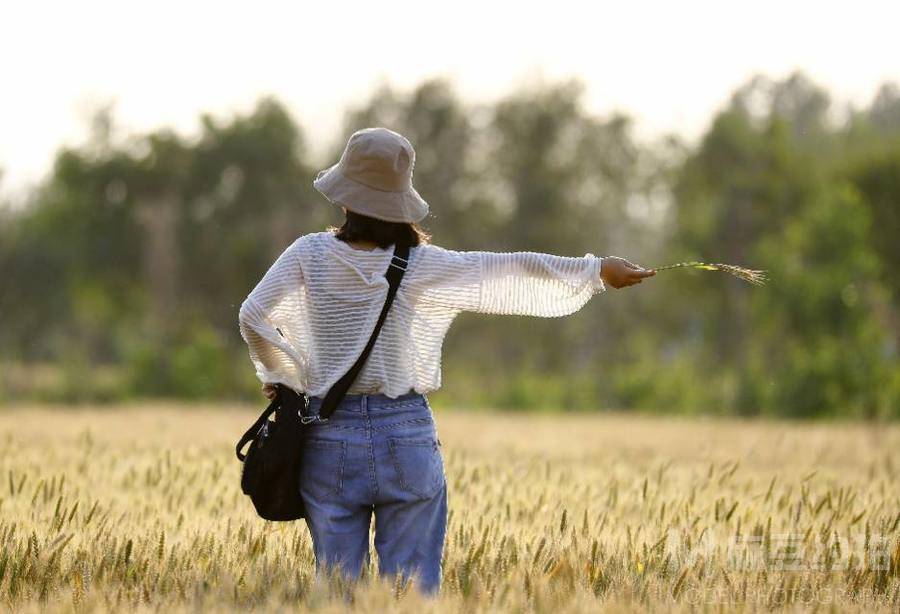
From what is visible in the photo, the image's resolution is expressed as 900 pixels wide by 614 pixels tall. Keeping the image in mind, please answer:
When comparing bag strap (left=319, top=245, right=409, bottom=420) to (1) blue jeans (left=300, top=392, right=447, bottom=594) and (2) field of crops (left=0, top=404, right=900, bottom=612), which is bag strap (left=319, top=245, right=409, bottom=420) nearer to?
(1) blue jeans (left=300, top=392, right=447, bottom=594)

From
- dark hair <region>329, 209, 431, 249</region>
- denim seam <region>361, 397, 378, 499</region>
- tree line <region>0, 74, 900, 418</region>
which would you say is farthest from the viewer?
tree line <region>0, 74, 900, 418</region>

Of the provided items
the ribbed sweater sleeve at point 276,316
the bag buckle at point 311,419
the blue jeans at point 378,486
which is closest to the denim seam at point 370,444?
the blue jeans at point 378,486

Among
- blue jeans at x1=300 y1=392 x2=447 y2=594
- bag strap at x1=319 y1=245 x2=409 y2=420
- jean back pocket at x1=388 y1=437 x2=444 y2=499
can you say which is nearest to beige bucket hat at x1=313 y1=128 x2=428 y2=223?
bag strap at x1=319 y1=245 x2=409 y2=420

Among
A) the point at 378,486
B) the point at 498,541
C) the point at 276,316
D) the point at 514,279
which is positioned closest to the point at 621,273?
the point at 514,279

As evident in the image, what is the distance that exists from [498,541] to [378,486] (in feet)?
5.46

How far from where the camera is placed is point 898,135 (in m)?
36.2

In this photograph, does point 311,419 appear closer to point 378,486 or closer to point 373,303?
point 378,486

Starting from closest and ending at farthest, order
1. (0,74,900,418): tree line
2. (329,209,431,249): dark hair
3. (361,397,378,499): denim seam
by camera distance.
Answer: (361,397,378,499): denim seam
(329,209,431,249): dark hair
(0,74,900,418): tree line

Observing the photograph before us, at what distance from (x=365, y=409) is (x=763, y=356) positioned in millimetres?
30194

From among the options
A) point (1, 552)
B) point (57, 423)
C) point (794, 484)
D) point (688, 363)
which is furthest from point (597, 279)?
point (688, 363)

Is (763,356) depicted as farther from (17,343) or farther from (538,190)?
(17,343)

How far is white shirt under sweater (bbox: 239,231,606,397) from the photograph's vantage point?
446cm

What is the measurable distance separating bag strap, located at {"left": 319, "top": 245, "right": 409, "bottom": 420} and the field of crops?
613 millimetres

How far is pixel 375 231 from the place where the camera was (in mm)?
4484
